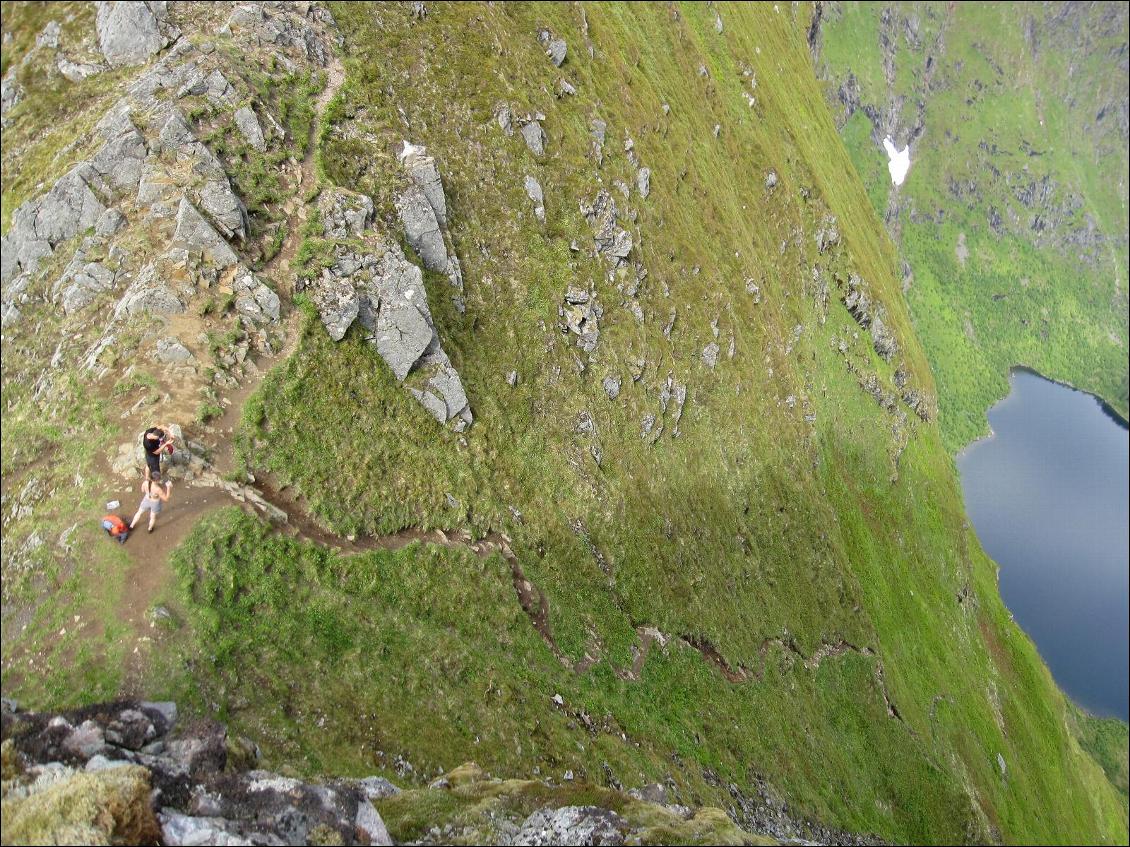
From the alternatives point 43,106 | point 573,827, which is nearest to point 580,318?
point 43,106

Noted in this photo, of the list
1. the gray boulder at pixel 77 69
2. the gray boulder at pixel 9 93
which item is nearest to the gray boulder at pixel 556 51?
the gray boulder at pixel 77 69

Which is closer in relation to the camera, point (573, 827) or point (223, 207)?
point (573, 827)

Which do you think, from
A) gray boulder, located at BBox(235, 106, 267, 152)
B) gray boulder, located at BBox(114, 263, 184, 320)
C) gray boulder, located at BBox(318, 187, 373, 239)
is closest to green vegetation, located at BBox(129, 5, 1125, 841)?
gray boulder, located at BBox(318, 187, 373, 239)

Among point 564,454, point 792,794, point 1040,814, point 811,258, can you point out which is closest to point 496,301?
point 564,454

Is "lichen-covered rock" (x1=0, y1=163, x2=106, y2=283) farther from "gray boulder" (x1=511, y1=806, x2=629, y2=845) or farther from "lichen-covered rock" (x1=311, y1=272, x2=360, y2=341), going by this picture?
"gray boulder" (x1=511, y1=806, x2=629, y2=845)

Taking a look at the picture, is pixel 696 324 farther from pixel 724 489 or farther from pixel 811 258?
pixel 811 258

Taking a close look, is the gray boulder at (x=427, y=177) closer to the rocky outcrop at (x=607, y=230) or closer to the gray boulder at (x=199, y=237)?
the gray boulder at (x=199, y=237)

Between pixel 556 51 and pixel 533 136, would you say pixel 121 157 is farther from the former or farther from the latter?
pixel 556 51
